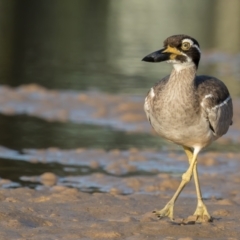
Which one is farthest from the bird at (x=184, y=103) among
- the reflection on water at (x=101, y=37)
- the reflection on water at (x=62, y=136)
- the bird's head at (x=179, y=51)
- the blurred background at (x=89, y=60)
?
the reflection on water at (x=101, y=37)

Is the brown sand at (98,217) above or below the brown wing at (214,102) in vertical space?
below

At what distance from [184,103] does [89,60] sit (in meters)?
15.0

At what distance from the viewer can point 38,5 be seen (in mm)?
40938

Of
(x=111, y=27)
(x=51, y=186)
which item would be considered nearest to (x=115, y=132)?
(x=51, y=186)

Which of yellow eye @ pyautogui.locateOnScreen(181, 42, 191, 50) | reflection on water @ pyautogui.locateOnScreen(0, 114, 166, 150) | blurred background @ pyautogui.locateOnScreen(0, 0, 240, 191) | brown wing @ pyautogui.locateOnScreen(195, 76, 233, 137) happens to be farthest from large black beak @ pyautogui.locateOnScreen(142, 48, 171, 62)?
reflection on water @ pyautogui.locateOnScreen(0, 114, 166, 150)

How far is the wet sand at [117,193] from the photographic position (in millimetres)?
7203

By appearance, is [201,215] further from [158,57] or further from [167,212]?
[158,57]

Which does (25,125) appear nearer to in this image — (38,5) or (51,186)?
(51,186)

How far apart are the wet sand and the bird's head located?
4.59 ft

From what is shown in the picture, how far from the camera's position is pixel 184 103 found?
7543 millimetres

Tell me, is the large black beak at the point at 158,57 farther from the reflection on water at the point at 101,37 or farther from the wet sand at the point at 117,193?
the reflection on water at the point at 101,37

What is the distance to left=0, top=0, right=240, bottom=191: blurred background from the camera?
523 inches

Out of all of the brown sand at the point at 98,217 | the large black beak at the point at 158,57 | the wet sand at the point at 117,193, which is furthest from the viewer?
the large black beak at the point at 158,57

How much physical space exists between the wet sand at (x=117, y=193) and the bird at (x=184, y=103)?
55 centimetres
